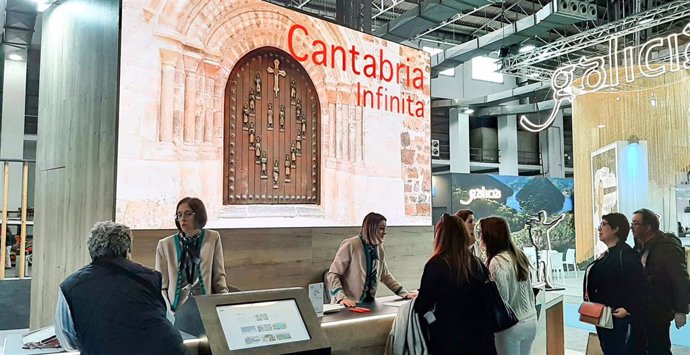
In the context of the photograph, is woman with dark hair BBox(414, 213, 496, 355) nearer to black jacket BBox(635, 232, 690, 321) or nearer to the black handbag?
the black handbag

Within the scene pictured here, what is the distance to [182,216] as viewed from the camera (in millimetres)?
3182

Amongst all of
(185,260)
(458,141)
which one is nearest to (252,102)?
(185,260)

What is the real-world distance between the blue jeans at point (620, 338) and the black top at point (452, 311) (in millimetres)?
1352

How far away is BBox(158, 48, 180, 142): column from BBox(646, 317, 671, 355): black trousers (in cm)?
340

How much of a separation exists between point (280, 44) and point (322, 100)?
0.63 meters

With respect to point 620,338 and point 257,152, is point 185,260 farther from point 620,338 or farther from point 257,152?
point 620,338

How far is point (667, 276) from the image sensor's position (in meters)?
3.88

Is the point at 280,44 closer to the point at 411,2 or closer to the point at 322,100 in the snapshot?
the point at 322,100

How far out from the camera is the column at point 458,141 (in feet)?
52.9

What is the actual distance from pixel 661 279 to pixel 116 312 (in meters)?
3.55

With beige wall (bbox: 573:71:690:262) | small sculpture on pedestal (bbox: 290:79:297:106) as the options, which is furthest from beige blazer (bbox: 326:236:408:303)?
beige wall (bbox: 573:71:690:262)

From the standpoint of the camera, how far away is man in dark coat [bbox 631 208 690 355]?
3.59 meters

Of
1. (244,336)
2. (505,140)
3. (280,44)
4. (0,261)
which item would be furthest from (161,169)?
(505,140)

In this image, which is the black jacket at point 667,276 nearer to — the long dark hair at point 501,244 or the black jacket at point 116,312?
the long dark hair at point 501,244
